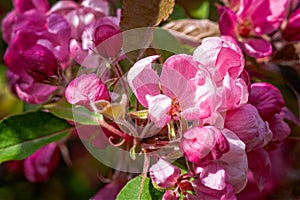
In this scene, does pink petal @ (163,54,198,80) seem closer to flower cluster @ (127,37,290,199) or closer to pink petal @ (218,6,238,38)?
flower cluster @ (127,37,290,199)

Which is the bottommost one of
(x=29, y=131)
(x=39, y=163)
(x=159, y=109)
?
(x=39, y=163)

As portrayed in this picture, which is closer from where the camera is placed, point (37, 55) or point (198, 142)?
point (198, 142)

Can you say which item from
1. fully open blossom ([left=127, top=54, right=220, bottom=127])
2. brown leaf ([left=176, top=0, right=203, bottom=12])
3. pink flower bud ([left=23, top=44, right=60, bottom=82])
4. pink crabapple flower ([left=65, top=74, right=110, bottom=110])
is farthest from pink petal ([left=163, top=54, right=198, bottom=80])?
brown leaf ([left=176, top=0, right=203, bottom=12])

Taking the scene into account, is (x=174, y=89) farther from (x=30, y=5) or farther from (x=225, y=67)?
(x=30, y=5)

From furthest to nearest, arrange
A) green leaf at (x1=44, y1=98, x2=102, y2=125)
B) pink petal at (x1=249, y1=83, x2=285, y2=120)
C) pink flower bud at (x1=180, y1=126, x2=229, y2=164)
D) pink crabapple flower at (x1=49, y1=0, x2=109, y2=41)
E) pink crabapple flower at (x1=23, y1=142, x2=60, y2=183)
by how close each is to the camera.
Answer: pink crabapple flower at (x1=23, y1=142, x2=60, y2=183) → pink crabapple flower at (x1=49, y1=0, x2=109, y2=41) → green leaf at (x1=44, y1=98, x2=102, y2=125) → pink petal at (x1=249, y1=83, x2=285, y2=120) → pink flower bud at (x1=180, y1=126, x2=229, y2=164)

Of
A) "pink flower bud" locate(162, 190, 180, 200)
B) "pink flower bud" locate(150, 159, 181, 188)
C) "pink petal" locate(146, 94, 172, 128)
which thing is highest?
"pink petal" locate(146, 94, 172, 128)

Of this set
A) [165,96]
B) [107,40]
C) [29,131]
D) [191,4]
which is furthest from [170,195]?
[191,4]
